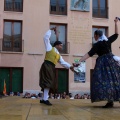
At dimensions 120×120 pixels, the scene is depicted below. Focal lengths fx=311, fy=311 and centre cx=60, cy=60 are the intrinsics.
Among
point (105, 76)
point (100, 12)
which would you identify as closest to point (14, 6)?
point (100, 12)

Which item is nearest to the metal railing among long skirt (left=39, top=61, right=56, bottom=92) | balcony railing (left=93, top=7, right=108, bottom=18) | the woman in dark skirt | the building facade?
the building facade

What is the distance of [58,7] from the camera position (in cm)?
2319

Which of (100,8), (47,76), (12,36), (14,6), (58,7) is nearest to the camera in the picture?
(47,76)

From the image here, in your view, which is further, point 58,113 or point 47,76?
point 47,76

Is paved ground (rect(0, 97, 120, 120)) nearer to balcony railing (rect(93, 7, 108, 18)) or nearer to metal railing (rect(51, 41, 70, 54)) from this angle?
metal railing (rect(51, 41, 70, 54))

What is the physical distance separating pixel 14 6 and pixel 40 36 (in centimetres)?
287

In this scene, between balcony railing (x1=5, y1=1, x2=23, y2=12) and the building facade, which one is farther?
balcony railing (x1=5, y1=1, x2=23, y2=12)

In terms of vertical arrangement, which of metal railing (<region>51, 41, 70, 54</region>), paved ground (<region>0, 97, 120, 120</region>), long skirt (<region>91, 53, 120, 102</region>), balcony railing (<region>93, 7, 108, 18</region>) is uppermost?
balcony railing (<region>93, 7, 108, 18</region>)

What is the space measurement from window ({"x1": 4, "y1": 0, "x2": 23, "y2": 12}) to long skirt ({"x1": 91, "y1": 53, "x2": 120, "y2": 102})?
16924mm

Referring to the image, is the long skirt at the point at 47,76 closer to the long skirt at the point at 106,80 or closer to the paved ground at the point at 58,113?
the paved ground at the point at 58,113

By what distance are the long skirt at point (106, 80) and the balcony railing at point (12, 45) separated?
1604 cm

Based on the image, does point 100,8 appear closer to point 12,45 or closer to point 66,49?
point 66,49

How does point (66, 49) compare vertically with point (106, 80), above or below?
above

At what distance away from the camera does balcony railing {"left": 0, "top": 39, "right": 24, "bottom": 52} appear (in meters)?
21.8
